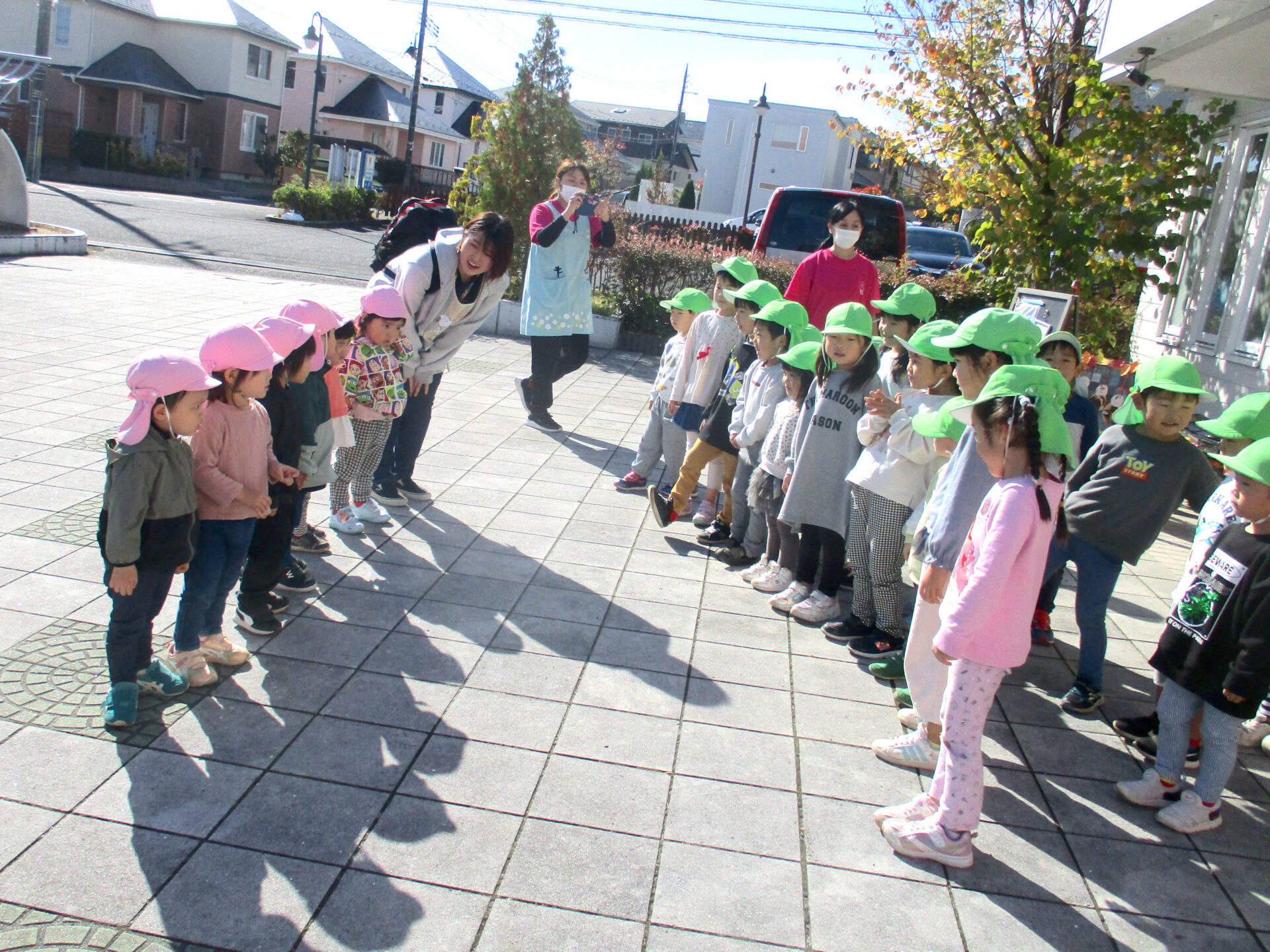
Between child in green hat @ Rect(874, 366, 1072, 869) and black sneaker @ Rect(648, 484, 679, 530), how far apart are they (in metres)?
2.82

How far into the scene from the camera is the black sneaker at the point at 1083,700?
14.5ft

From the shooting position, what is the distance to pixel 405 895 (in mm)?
2842

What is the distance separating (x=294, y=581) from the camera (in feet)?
15.7

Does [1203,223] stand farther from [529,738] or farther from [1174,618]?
[529,738]

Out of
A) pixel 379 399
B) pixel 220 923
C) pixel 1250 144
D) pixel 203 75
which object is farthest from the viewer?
pixel 203 75

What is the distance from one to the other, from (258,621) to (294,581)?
46cm

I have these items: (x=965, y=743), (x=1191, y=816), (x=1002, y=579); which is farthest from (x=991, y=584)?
(x=1191, y=816)

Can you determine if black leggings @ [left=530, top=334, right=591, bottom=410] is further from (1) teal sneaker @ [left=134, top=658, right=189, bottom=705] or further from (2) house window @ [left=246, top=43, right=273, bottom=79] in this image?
(2) house window @ [left=246, top=43, right=273, bottom=79]

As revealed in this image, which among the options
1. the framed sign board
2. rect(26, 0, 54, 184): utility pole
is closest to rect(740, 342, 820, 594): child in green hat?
the framed sign board

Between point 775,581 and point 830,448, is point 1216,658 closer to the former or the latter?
point 830,448

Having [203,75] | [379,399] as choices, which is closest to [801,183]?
[203,75]

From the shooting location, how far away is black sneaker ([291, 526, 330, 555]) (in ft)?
17.3

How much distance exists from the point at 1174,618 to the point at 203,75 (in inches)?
1914

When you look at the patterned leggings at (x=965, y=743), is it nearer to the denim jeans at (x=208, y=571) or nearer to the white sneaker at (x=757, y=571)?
the white sneaker at (x=757, y=571)
